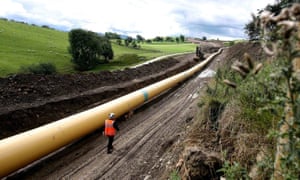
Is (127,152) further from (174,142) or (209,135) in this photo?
(209,135)

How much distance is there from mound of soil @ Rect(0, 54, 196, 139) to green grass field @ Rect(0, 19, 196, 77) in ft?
102

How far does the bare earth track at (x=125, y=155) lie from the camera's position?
842cm

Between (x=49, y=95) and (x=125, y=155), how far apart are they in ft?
25.7

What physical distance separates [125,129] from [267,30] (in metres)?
10.8

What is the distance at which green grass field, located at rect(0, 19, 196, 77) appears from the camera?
180 ft

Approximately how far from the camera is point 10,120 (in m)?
11.6

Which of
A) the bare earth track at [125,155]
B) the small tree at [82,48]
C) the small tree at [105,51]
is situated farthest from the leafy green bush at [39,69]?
the bare earth track at [125,155]

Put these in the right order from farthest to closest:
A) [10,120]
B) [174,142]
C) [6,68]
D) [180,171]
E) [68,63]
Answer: [68,63] < [6,68] < [10,120] < [174,142] < [180,171]

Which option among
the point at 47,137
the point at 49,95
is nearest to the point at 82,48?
the point at 49,95

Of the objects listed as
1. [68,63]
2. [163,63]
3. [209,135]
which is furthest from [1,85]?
[68,63]

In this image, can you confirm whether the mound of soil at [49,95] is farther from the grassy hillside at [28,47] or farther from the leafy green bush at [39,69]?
the grassy hillside at [28,47]

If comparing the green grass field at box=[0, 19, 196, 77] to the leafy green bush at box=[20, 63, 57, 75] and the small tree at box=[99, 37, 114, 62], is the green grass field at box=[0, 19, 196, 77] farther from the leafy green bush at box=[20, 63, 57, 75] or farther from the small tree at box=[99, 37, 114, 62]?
the leafy green bush at box=[20, 63, 57, 75]

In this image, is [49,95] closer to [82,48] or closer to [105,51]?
[82,48]

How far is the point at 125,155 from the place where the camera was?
9711mm
